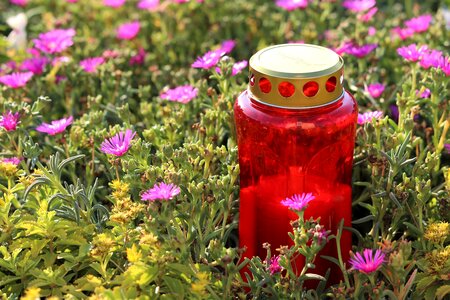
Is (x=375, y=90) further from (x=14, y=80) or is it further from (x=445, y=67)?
(x=14, y=80)

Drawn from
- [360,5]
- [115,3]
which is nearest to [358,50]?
[360,5]

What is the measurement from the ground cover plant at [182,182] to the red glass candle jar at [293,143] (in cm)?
5

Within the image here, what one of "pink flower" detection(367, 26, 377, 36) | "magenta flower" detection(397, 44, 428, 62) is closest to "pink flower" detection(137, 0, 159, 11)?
"pink flower" detection(367, 26, 377, 36)

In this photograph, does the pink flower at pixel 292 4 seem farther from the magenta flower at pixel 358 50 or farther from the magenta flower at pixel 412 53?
the magenta flower at pixel 412 53

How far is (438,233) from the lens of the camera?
55.1 inches

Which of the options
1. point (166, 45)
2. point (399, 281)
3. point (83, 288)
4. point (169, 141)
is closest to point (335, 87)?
point (399, 281)

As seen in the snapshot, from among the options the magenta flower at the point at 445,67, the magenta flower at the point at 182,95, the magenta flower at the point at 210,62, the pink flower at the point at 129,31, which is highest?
the magenta flower at the point at 445,67

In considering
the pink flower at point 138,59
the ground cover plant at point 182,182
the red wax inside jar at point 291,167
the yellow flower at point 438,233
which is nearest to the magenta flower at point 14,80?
the ground cover plant at point 182,182

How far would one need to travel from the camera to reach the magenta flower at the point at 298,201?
1.32m

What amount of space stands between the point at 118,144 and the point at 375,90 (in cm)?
77

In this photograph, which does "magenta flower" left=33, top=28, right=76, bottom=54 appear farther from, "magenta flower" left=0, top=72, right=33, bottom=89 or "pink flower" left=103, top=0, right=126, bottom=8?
"pink flower" left=103, top=0, right=126, bottom=8

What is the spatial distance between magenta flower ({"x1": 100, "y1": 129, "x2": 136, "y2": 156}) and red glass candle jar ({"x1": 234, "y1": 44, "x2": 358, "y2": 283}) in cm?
24

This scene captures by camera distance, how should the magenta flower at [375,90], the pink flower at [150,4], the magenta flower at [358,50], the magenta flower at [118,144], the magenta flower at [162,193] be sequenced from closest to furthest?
the magenta flower at [162,193]
the magenta flower at [118,144]
the magenta flower at [375,90]
the magenta flower at [358,50]
the pink flower at [150,4]

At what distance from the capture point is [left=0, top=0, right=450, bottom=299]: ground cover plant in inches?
52.7
